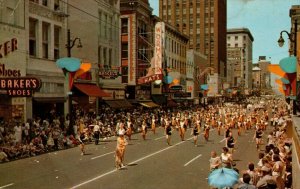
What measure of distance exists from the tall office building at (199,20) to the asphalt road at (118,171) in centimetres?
11078

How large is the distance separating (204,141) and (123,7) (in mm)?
Result: 29299

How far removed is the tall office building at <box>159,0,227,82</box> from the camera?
138m

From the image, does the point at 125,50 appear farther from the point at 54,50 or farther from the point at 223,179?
the point at 223,179

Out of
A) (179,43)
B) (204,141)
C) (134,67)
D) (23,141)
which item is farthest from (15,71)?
(179,43)

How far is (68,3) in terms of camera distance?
38.9m

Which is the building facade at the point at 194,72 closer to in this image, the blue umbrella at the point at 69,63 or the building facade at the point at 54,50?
the building facade at the point at 54,50

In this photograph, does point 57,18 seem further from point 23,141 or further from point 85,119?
point 23,141

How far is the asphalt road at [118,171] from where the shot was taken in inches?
670

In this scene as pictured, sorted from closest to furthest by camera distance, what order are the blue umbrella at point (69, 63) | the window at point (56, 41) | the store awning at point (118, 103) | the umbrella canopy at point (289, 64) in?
the umbrella canopy at point (289, 64) < the blue umbrella at point (69, 63) < the window at point (56, 41) < the store awning at point (118, 103)

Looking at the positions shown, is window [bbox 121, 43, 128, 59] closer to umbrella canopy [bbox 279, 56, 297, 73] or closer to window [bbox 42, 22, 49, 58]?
window [bbox 42, 22, 49, 58]

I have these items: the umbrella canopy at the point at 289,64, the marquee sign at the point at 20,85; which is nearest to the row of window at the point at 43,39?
the marquee sign at the point at 20,85

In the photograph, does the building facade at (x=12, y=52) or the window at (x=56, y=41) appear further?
the window at (x=56, y=41)

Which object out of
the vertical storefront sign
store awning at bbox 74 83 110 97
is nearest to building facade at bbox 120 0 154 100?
the vertical storefront sign

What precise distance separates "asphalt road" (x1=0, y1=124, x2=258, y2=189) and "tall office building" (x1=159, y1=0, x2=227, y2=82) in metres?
111
